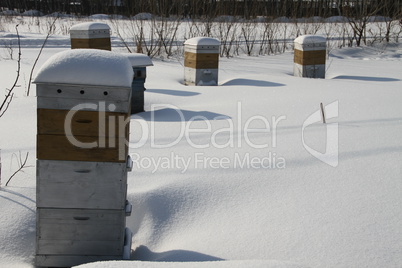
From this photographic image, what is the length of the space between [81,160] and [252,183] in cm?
164

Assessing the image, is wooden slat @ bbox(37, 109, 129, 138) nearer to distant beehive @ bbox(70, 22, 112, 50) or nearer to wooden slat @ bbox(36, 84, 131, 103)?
wooden slat @ bbox(36, 84, 131, 103)

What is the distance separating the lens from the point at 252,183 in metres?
4.16

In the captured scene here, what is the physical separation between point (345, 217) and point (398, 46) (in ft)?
44.4

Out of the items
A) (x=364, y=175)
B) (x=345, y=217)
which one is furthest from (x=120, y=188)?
(x=364, y=175)

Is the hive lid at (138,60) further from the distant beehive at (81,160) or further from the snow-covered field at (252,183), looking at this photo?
the distant beehive at (81,160)

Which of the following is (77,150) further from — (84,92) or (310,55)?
(310,55)

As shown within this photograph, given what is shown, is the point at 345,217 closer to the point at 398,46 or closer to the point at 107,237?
the point at 107,237

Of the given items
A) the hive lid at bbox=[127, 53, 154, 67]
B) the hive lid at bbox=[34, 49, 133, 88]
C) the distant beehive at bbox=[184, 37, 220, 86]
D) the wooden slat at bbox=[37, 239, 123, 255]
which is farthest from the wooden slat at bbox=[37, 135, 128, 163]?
the distant beehive at bbox=[184, 37, 220, 86]

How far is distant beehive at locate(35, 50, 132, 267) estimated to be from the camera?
115 inches

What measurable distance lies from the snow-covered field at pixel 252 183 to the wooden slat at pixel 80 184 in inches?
20.2

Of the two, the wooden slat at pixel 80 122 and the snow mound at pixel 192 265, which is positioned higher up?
the wooden slat at pixel 80 122

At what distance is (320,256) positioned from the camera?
304 cm

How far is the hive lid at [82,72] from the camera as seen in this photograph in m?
2.89

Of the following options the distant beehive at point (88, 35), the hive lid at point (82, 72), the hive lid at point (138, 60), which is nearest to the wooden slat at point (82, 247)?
the hive lid at point (82, 72)
